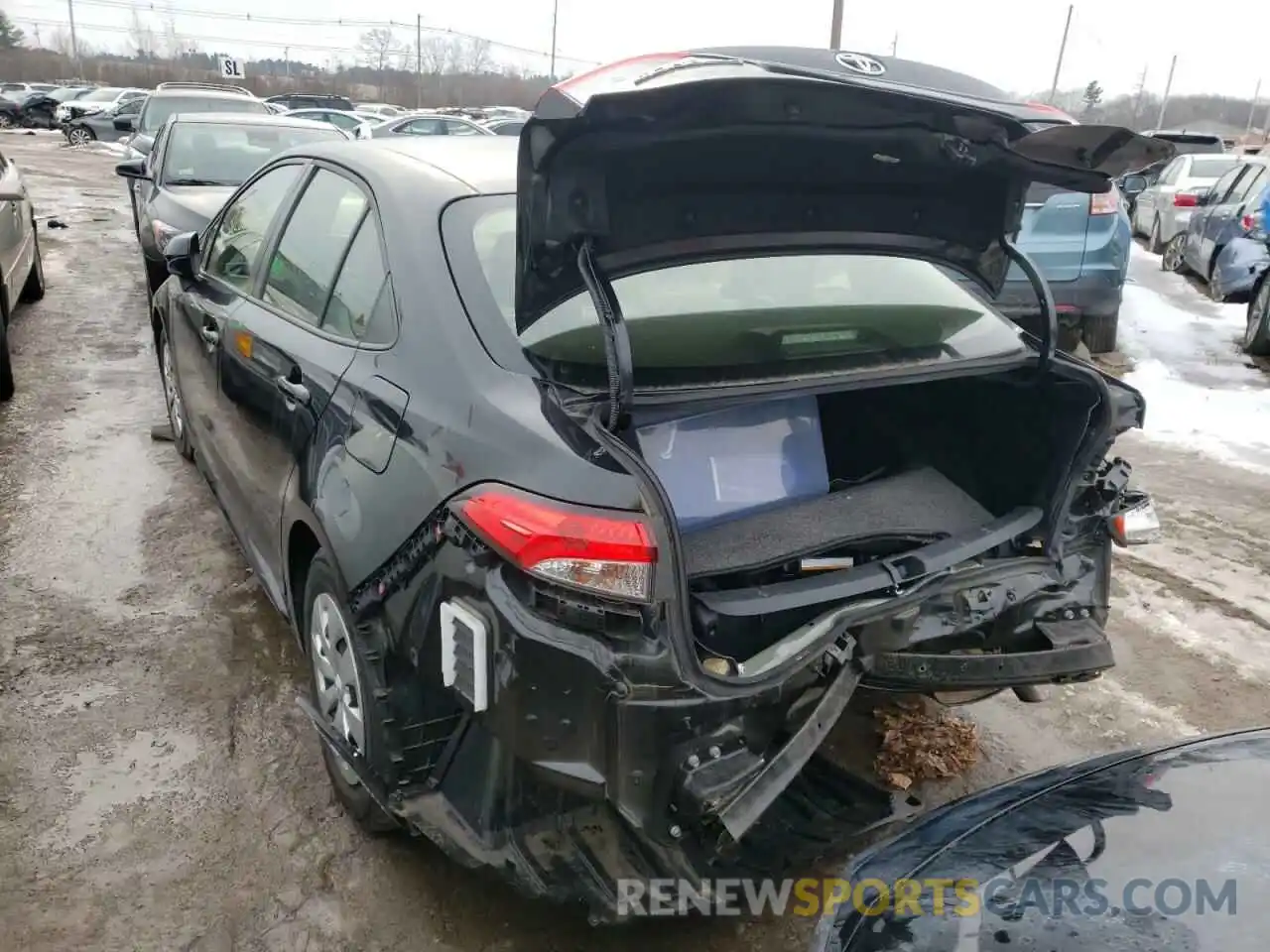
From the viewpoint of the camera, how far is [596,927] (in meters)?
2.37

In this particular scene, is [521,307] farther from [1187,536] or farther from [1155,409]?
[1155,409]

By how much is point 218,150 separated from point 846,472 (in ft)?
21.7

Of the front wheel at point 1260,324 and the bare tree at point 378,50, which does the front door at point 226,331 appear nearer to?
the front wheel at point 1260,324

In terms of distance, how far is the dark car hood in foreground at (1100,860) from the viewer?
1.52 metres

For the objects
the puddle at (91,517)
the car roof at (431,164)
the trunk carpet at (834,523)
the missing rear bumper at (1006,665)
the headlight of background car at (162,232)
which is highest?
the car roof at (431,164)

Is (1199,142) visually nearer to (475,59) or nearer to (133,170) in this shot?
(133,170)

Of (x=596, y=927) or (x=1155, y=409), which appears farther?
(x=1155, y=409)

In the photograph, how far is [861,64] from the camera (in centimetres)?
210

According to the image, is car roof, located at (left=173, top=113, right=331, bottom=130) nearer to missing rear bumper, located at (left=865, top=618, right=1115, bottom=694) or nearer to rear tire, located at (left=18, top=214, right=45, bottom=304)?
rear tire, located at (left=18, top=214, right=45, bottom=304)

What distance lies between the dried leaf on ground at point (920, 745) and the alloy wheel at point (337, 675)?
1.49 m

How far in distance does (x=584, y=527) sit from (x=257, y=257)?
217 centimetres

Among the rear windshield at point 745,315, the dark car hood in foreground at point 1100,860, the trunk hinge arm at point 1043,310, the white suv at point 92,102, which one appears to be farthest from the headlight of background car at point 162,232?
the white suv at point 92,102

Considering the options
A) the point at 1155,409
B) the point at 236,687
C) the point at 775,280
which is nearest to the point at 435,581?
the point at 775,280

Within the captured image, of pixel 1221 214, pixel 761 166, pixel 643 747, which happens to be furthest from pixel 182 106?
pixel 1221 214
